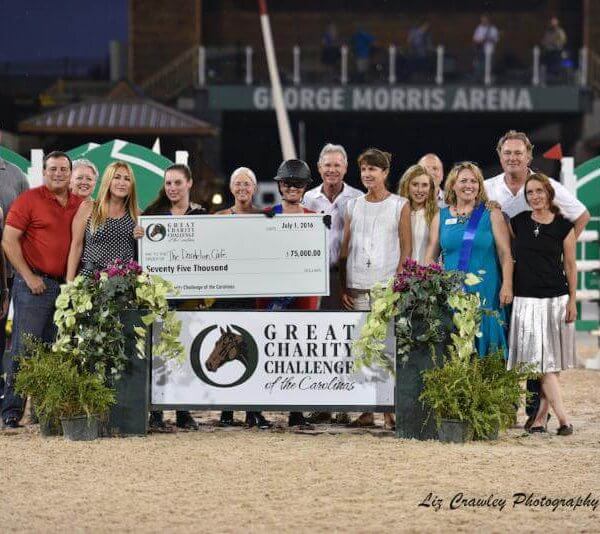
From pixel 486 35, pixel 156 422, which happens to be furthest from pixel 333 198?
pixel 486 35

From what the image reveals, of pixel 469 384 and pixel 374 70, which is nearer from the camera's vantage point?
pixel 469 384

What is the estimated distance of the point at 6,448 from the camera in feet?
24.5

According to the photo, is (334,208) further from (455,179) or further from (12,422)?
(12,422)

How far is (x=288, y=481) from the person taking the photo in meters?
6.37

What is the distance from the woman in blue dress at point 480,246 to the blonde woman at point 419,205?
310 millimetres

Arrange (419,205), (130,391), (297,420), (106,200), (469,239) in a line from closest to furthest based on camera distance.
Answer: (130,391), (469,239), (106,200), (297,420), (419,205)

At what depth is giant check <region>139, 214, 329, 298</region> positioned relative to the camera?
8.05 m

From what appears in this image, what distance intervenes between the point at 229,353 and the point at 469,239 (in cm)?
173

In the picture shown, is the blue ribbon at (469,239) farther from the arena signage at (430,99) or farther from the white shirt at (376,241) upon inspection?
the arena signage at (430,99)

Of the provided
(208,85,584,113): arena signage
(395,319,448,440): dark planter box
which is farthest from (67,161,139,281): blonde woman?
(208,85,584,113): arena signage

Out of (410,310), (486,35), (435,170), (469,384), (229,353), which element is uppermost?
(486,35)

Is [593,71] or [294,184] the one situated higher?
[593,71]

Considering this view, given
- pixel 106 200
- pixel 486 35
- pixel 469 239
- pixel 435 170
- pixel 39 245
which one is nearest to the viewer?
pixel 469 239

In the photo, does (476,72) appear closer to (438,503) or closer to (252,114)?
(252,114)
